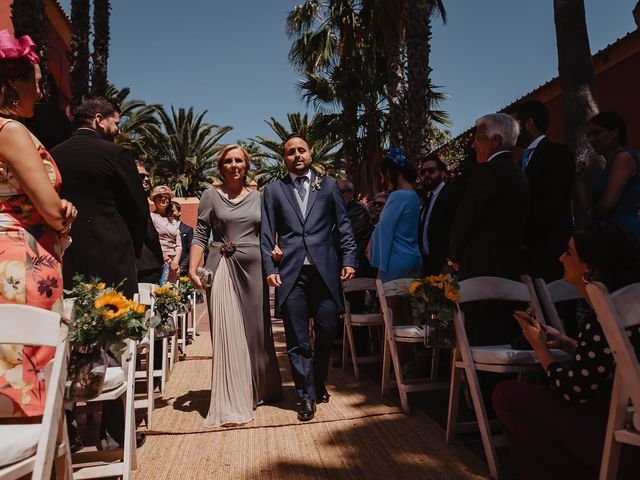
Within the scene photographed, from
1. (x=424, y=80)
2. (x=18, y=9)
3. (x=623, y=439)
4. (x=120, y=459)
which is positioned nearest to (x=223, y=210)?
(x=120, y=459)

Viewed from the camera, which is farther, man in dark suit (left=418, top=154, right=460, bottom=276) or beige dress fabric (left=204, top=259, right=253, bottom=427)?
man in dark suit (left=418, top=154, right=460, bottom=276)

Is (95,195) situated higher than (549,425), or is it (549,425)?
(95,195)

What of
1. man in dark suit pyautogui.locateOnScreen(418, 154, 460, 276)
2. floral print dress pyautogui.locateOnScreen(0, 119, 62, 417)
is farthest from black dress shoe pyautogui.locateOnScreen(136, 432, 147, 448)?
man in dark suit pyautogui.locateOnScreen(418, 154, 460, 276)

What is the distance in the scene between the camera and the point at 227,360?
454 cm

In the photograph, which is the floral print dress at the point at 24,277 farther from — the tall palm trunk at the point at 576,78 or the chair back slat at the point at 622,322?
the tall palm trunk at the point at 576,78

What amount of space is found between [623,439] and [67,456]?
84.2 inches

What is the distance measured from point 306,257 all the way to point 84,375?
A: 2.41 metres

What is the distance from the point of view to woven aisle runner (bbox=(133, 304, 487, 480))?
3311 millimetres

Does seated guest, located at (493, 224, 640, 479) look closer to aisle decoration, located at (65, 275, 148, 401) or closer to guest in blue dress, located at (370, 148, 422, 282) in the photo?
aisle decoration, located at (65, 275, 148, 401)

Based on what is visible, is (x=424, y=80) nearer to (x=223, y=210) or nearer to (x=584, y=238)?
(x=223, y=210)

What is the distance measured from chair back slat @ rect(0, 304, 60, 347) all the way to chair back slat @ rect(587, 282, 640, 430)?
1989 millimetres

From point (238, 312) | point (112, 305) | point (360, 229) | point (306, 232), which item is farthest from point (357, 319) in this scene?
point (112, 305)

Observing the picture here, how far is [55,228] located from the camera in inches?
101

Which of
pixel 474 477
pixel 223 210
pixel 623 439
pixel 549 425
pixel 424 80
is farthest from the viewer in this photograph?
pixel 424 80
